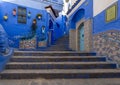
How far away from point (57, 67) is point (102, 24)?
2.37m

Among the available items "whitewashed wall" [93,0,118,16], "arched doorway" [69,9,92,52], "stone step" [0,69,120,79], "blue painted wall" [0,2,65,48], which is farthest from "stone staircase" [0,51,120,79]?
"blue painted wall" [0,2,65,48]

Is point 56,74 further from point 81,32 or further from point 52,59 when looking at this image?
point 81,32

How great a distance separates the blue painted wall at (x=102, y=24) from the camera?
5539mm

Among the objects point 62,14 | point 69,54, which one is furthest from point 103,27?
point 62,14

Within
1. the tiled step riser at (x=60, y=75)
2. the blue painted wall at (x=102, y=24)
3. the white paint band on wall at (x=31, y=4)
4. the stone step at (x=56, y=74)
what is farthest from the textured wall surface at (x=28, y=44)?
the tiled step riser at (x=60, y=75)

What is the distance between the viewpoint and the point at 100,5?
6.89m

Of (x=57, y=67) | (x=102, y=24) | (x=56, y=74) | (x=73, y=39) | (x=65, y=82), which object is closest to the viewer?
(x=65, y=82)

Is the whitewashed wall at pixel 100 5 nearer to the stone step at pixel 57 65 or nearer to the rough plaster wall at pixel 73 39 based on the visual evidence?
the stone step at pixel 57 65

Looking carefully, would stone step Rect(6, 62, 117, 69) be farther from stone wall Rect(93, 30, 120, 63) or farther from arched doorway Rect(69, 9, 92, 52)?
arched doorway Rect(69, 9, 92, 52)

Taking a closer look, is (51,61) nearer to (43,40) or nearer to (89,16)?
(89,16)

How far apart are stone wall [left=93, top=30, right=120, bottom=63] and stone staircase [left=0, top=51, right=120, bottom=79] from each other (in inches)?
10.2

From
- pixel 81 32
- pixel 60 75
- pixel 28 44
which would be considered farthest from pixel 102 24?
pixel 28 44

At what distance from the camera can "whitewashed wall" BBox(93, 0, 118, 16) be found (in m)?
6.14

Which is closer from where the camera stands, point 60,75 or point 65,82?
point 65,82
